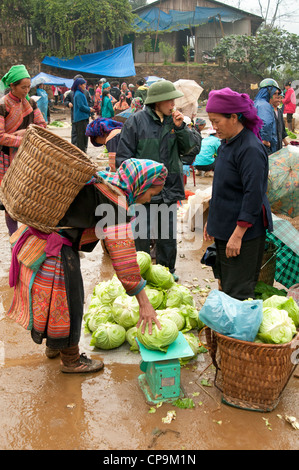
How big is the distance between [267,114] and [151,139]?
99.5 inches

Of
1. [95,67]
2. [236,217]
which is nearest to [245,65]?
[95,67]

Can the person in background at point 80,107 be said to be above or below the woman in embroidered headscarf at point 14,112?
below

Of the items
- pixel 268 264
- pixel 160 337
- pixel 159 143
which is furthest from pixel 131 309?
pixel 159 143

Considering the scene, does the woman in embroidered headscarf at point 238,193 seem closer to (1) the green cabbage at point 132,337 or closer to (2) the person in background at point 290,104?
(1) the green cabbage at point 132,337

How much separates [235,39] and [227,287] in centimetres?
2687

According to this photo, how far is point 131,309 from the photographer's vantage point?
357 cm

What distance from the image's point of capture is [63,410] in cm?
280

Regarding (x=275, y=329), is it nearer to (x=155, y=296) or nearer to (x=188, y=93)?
(x=155, y=296)

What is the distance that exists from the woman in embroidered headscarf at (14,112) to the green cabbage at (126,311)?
2102mm

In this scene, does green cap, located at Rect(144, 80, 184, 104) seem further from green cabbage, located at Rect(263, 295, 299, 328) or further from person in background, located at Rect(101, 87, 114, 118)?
person in background, located at Rect(101, 87, 114, 118)

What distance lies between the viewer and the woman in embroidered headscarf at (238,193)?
295cm

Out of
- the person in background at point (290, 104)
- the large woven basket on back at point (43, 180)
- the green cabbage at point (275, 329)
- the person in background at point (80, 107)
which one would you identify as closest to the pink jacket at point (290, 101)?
the person in background at point (290, 104)

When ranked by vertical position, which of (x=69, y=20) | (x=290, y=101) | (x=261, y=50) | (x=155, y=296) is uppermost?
(x=69, y=20)

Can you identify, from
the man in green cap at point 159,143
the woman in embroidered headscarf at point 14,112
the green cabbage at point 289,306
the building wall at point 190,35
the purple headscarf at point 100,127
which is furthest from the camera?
the building wall at point 190,35
